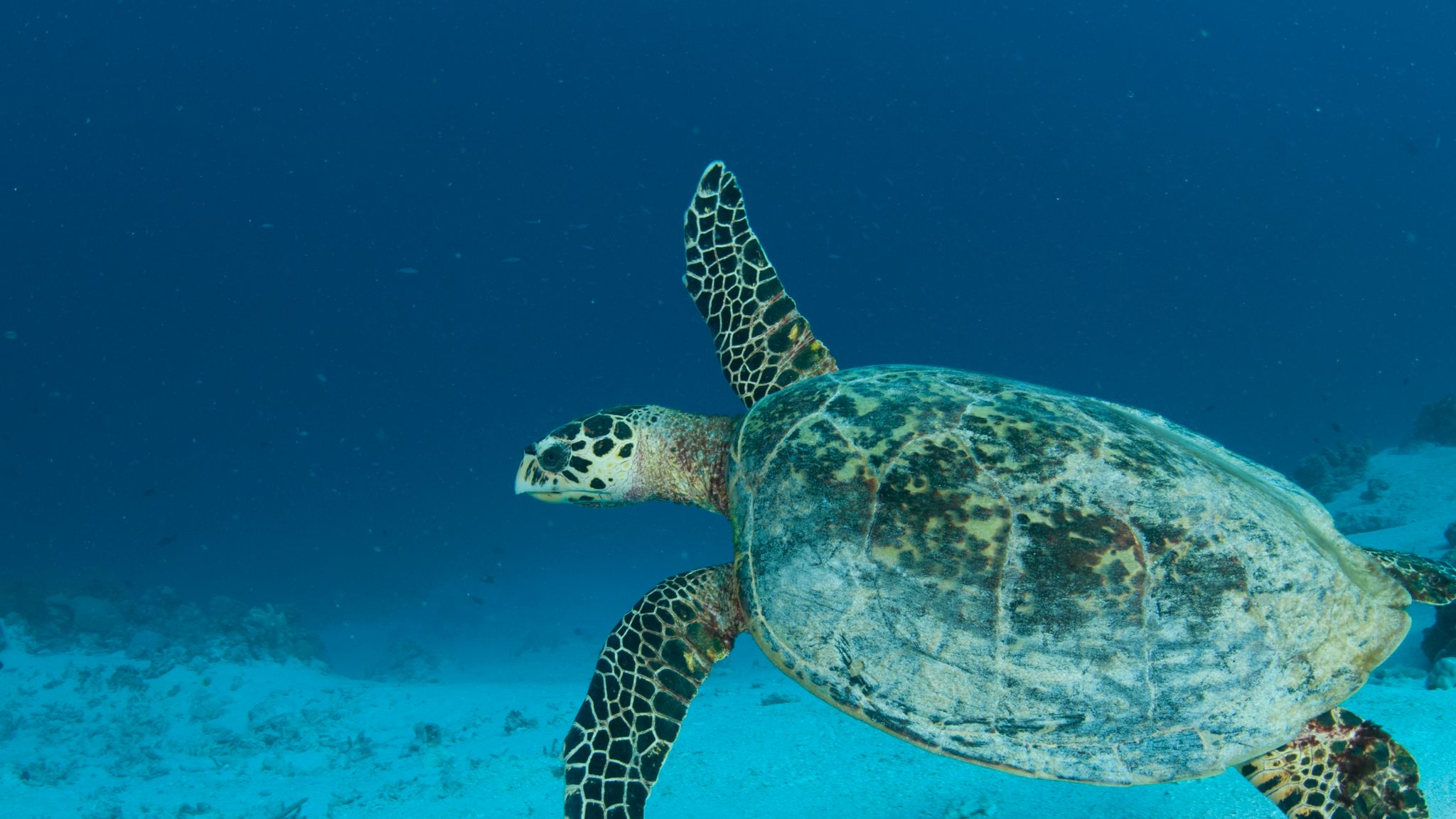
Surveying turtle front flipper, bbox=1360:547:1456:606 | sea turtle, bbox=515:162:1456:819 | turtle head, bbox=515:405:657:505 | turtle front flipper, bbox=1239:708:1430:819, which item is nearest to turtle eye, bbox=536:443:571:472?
turtle head, bbox=515:405:657:505

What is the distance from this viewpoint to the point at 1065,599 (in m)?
2.63

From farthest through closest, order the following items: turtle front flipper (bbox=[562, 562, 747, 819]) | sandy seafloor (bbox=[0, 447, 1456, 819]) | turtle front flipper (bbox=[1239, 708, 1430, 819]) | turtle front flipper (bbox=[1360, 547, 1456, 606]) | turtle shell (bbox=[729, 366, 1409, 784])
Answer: sandy seafloor (bbox=[0, 447, 1456, 819]), turtle front flipper (bbox=[562, 562, 747, 819]), turtle front flipper (bbox=[1360, 547, 1456, 606]), turtle front flipper (bbox=[1239, 708, 1430, 819]), turtle shell (bbox=[729, 366, 1409, 784])

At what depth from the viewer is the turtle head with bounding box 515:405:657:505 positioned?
13.7 feet

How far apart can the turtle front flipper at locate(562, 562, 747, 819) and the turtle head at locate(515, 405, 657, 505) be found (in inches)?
34.6

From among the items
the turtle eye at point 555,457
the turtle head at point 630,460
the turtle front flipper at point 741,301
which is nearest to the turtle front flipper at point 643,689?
the turtle head at point 630,460

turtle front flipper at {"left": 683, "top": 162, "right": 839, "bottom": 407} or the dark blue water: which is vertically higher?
the dark blue water

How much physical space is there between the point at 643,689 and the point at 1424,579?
351cm

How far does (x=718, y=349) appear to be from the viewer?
187 inches

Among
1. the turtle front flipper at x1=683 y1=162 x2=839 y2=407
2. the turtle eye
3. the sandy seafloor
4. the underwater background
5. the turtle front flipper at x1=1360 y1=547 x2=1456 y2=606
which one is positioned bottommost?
the sandy seafloor

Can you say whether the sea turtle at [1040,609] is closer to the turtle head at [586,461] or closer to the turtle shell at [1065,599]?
the turtle shell at [1065,599]

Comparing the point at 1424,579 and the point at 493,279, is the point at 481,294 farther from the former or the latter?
the point at 1424,579

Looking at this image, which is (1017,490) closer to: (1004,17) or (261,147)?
(261,147)

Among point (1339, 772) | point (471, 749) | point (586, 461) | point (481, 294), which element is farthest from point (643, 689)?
point (481, 294)

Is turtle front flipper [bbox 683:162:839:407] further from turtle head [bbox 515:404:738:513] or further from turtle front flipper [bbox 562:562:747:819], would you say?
turtle front flipper [bbox 562:562:747:819]
